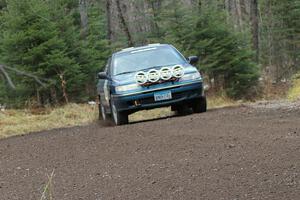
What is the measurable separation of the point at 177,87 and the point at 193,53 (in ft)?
28.2

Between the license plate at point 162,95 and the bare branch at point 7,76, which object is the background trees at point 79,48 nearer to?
the license plate at point 162,95

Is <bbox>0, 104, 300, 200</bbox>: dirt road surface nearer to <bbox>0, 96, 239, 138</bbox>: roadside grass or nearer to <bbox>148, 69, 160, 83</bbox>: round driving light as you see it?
<bbox>148, 69, 160, 83</bbox>: round driving light

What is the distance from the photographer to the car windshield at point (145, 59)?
14.1 meters

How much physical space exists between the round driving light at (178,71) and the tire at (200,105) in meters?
0.84

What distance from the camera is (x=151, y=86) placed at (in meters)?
13.1

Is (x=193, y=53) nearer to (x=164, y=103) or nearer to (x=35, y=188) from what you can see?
(x=164, y=103)

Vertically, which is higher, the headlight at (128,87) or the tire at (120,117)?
the headlight at (128,87)

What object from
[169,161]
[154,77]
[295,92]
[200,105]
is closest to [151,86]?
[154,77]

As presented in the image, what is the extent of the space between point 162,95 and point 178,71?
0.59m

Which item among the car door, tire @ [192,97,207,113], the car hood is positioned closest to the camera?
the car hood

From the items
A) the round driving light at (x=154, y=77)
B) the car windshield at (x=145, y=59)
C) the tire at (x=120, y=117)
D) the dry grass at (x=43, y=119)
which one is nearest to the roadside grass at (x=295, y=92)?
the car windshield at (x=145, y=59)

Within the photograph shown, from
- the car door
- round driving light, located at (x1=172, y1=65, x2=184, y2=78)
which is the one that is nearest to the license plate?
round driving light, located at (x1=172, y1=65, x2=184, y2=78)

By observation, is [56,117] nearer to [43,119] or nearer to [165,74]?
[43,119]

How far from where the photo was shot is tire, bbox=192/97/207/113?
13969 mm
